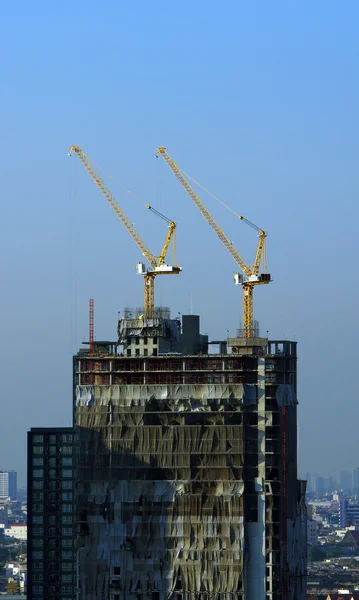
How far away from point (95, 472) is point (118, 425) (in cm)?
508

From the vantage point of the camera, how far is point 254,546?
647ft

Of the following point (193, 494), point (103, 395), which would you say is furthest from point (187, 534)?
point (103, 395)

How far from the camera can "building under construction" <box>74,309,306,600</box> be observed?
196 meters

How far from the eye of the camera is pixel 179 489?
197 metres

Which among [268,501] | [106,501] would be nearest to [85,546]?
[106,501]

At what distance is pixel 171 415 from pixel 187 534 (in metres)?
11.6

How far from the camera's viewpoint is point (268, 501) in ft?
653

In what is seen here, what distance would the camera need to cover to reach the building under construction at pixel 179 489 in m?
196

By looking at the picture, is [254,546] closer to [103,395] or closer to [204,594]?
[204,594]

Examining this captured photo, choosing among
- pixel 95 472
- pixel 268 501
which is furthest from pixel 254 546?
pixel 95 472

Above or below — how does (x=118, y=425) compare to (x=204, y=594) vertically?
above

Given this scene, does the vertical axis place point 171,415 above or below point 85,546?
above

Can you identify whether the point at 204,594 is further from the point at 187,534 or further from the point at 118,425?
the point at 118,425

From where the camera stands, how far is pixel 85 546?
199375 millimetres
